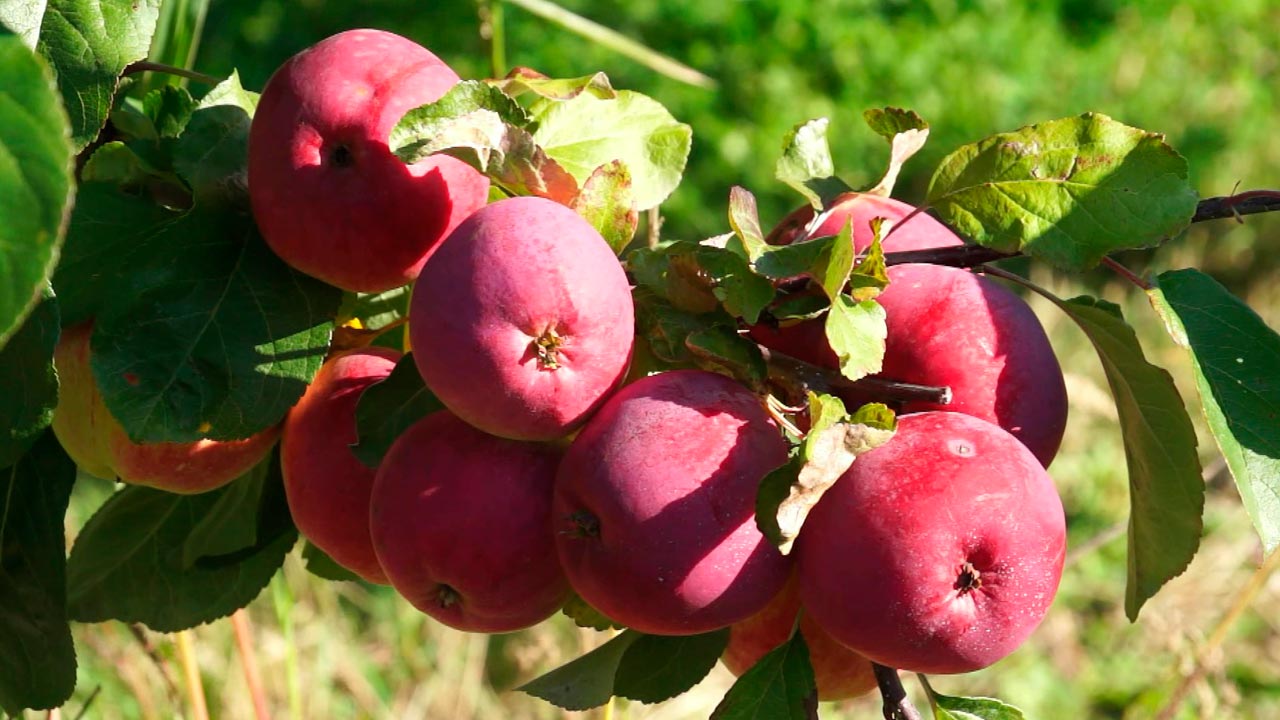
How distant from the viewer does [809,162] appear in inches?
34.9

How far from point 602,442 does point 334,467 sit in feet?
0.72

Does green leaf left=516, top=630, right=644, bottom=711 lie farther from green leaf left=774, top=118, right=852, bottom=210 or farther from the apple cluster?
green leaf left=774, top=118, right=852, bottom=210

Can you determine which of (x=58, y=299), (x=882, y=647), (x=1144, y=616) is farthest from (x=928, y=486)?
(x=1144, y=616)

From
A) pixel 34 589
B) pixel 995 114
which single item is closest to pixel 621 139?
pixel 34 589

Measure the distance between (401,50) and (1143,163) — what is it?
0.44m

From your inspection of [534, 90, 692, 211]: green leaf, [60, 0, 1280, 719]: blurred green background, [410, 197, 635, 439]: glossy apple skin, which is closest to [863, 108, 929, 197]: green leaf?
[534, 90, 692, 211]: green leaf

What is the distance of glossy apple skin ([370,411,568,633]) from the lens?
2.43 ft

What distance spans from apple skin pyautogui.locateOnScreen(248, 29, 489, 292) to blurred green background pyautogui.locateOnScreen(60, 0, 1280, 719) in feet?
5.34

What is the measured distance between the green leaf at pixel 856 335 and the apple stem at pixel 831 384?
0.05 m

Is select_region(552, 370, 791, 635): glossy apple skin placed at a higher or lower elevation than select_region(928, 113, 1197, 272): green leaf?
lower

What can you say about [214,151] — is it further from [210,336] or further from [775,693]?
[775,693]

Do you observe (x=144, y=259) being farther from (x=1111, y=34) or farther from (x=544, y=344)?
(x=1111, y=34)

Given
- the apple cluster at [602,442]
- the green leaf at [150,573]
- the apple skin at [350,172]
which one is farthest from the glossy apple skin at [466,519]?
the green leaf at [150,573]

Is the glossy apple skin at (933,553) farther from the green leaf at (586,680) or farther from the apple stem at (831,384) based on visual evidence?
the green leaf at (586,680)
